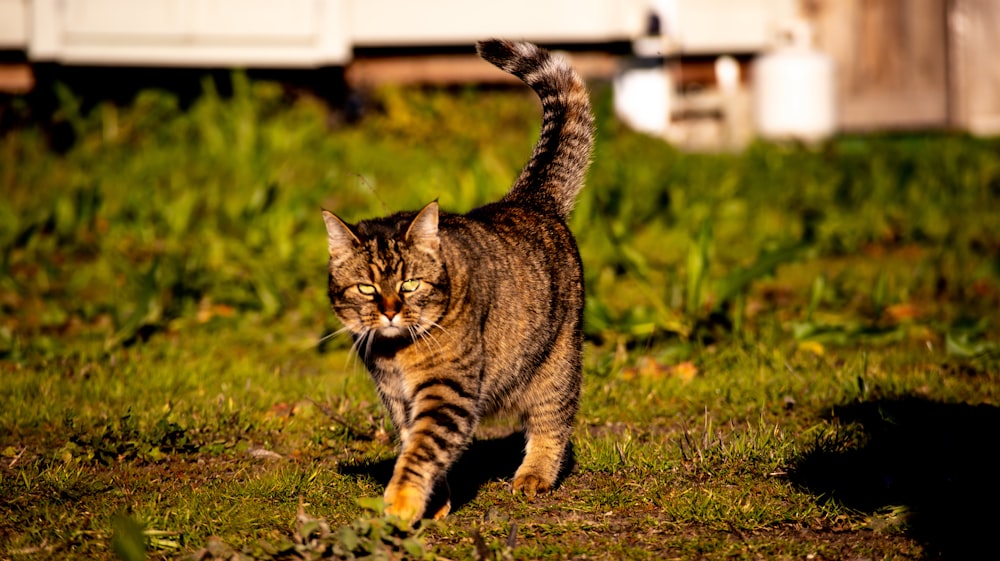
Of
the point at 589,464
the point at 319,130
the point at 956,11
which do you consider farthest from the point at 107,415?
the point at 956,11

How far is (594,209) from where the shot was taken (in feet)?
A: 23.1

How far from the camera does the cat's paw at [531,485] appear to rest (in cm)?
364

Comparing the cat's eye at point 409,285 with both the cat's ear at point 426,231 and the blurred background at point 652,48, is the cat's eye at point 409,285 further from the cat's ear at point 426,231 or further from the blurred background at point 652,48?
the blurred background at point 652,48

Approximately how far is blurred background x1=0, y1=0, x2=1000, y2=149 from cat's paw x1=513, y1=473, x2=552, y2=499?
6.88 m

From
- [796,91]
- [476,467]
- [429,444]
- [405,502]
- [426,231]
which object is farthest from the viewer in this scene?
[796,91]

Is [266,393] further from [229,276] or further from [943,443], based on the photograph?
[943,443]

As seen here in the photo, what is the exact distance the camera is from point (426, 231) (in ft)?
11.7

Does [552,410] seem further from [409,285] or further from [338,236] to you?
[338,236]

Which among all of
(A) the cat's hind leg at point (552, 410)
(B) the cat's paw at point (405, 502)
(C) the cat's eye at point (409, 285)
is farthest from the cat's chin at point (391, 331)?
(A) the cat's hind leg at point (552, 410)

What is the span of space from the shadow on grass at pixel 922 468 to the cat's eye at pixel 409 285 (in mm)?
1402

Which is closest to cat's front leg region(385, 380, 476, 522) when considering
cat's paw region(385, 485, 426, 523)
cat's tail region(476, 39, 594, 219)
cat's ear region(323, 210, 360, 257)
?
cat's paw region(385, 485, 426, 523)

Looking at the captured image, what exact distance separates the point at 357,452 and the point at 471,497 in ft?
2.13

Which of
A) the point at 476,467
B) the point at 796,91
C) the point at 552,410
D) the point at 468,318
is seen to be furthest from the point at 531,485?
the point at 796,91

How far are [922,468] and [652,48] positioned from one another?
728 centimetres
